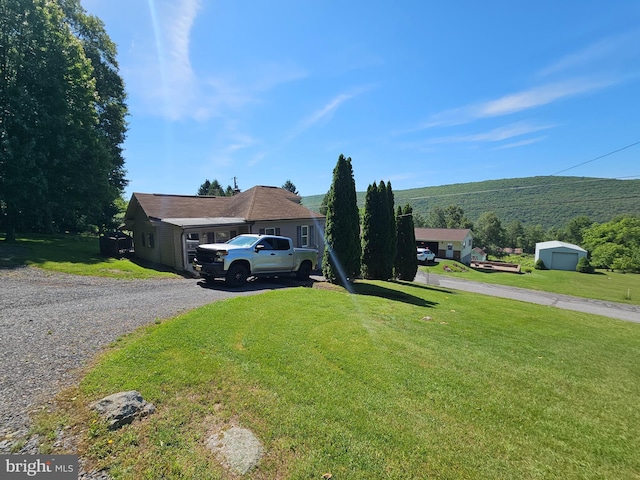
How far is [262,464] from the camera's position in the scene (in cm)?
265

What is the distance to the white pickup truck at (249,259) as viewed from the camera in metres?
11.0

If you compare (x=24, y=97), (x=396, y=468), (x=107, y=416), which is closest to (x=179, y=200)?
(x=24, y=97)

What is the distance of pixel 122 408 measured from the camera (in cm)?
314

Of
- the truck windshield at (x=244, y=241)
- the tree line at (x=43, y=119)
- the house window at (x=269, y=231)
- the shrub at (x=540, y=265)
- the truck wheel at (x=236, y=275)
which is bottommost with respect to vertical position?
the shrub at (x=540, y=265)

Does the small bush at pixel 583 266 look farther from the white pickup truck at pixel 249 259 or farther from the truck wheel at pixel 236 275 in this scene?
the truck wheel at pixel 236 275

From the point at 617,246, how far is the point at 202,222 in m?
66.0

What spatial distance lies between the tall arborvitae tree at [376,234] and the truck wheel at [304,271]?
3.92 metres

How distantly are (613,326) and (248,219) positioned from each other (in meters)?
17.2

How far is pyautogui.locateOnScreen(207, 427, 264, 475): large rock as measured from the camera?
104 inches

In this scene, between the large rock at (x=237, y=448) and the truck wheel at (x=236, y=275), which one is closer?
the large rock at (x=237, y=448)

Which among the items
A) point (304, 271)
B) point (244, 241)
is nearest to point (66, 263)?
point (244, 241)

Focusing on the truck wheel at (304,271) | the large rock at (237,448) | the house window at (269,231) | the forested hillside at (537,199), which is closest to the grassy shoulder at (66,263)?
the house window at (269,231)

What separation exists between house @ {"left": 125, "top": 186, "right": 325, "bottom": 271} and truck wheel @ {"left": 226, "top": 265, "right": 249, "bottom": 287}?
4.59 metres

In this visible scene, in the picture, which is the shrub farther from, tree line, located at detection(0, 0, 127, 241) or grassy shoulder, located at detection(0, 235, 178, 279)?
tree line, located at detection(0, 0, 127, 241)
